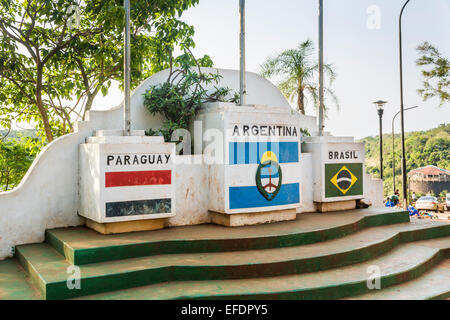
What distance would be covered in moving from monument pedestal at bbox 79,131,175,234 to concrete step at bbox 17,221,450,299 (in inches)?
31.4

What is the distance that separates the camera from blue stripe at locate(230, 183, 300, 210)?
6.17 meters

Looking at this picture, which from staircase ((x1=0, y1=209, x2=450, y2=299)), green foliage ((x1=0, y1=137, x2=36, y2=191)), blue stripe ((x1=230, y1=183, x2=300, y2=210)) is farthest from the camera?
green foliage ((x1=0, y1=137, x2=36, y2=191))

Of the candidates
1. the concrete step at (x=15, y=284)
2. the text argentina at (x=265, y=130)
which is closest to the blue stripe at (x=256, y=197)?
the text argentina at (x=265, y=130)

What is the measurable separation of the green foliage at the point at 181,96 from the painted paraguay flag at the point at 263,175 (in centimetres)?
138

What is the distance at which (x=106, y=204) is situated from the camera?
5465 millimetres

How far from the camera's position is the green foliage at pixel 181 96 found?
22.9ft

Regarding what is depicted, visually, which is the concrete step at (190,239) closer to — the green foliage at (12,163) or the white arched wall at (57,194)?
the white arched wall at (57,194)

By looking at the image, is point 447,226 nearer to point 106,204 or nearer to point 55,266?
point 106,204

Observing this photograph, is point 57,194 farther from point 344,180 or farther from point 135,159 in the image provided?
point 344,180

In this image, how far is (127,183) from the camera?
5.59 metres

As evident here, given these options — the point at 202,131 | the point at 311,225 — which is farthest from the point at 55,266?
the point at 311,225

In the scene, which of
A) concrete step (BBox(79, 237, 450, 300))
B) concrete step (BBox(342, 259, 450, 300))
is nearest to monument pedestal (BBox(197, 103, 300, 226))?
concrete step (BBox(79, 237, 450, 300))

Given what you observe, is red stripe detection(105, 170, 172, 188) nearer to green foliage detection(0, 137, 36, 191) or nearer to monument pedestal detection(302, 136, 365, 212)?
monument pedestal detection(302, 136, 365, 212)

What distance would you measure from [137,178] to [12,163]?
6.20m
